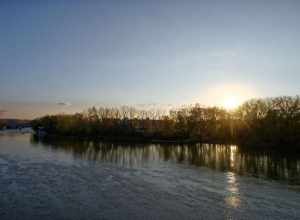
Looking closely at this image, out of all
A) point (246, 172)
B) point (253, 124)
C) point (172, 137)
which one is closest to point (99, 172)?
point (246, 172)

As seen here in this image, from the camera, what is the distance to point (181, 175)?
2039cm

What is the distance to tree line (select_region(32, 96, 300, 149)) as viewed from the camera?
1927 inches

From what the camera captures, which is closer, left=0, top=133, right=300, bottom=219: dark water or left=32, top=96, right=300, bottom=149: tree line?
left=0, top=133, right=300, bottom=219: dark water

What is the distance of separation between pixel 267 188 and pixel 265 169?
8.30 meters

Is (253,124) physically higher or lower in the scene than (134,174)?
higher

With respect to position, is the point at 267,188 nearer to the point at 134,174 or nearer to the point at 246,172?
the point at 246,172

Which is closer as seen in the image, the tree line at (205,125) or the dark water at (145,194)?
the dark water at (145,194)

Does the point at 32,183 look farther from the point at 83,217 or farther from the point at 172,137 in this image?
the point at 172,137

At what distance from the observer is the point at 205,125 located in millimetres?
66625

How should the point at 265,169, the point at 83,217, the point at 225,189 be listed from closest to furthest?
the point at 83,217, the point at 225,189, the point at 265,169

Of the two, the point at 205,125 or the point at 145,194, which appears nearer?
the point at 145,194

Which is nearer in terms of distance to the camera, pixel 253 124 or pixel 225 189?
pixel 225 189

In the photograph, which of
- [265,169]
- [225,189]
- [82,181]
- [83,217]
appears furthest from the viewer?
[265,169]

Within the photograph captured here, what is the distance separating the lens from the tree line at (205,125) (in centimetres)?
4894
